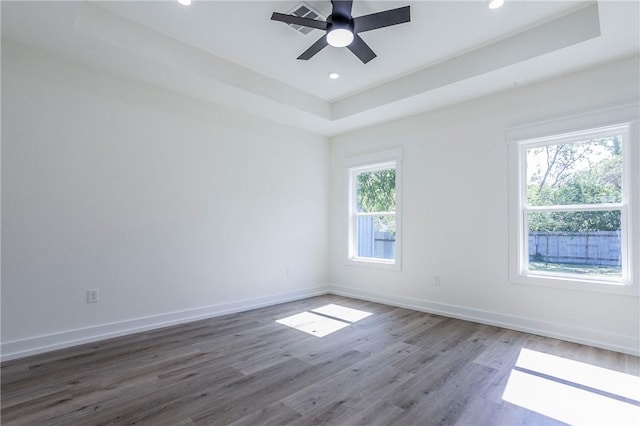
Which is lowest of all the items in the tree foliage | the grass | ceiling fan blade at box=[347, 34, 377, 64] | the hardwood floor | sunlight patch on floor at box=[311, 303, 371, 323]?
sunlight patch on floor at box=[311, 303, 371, 323]

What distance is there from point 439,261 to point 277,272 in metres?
2.29

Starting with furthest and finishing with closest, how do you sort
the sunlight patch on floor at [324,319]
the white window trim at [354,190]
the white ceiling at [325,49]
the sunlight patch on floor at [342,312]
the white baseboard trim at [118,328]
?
the white window trim at [354,190] < the sunlight patch on floor at [342,312] < the sunlight patch on floor at [324,319] < the white baseboard trim at [118,328] < the white ceiling at [325,49]

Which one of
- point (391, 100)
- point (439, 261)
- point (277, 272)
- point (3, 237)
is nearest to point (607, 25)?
point (391, 100)

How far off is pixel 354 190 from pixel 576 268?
313 centimetres

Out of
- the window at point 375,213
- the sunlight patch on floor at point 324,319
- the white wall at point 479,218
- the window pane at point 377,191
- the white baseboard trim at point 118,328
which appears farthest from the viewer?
the window pane at point 377,191

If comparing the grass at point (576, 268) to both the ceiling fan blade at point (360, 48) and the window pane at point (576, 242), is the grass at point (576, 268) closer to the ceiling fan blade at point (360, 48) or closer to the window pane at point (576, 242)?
the window pane at point (576, 242)

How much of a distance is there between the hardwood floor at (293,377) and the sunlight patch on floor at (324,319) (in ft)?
0.46

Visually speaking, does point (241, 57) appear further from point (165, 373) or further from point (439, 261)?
point (439, 261)

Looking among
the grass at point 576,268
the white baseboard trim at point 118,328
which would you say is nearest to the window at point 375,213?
the white baseboard trim at point 118,328

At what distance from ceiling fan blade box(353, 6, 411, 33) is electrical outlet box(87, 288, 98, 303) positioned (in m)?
3.45

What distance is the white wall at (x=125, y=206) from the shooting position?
2.90 meters

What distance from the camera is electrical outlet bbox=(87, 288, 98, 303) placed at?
126 inches

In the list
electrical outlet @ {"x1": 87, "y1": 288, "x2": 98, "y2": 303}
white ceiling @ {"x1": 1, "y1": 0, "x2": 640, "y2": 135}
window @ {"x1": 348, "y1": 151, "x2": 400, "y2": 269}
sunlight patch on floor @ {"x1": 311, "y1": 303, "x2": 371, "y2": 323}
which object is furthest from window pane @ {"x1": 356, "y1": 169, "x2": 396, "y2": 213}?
electrical outlet @ {"x1": 87, "y1": 288, "x2": 98, "y2": 303}

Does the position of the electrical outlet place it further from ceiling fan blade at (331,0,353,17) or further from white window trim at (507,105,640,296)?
white window trim at (507,105,640,296)
